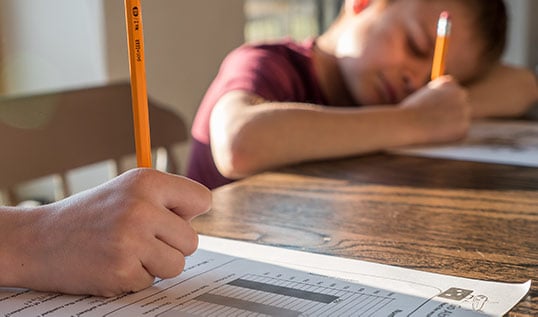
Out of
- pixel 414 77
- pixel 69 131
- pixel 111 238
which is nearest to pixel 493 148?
pixel 414 77

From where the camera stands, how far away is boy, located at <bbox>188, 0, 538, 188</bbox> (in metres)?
0.99

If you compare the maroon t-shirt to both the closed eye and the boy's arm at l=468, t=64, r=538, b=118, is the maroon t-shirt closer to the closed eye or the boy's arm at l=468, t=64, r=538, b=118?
the closed eye

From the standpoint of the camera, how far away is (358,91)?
1299 millimetres

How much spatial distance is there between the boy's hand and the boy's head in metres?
0.78

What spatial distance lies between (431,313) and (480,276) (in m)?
0.09

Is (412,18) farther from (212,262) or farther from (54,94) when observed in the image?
(212,262)

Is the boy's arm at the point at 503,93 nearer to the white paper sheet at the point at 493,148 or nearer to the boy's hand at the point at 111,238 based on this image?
the white paper sheet at the point at 493,148

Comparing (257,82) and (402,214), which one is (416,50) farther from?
(402,214)

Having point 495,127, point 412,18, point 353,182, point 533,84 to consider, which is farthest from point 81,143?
point 533,84

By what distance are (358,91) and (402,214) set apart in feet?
1.87

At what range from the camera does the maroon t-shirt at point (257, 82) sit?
1.16 m

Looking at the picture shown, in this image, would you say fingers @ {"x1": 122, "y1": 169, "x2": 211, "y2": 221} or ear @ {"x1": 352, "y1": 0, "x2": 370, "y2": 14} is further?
ear @ {"x1": 352, "y1": 0, "x2": 370, "y2": 14}

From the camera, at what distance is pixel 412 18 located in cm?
126

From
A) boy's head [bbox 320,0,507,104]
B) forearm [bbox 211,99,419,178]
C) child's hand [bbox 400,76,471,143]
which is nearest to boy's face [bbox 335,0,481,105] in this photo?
boy's head [bbox 320,0,507,104]
